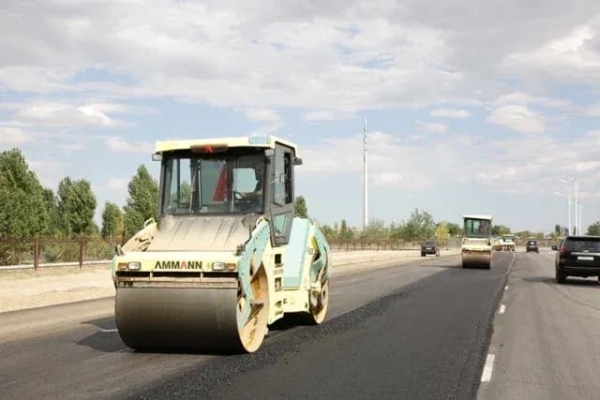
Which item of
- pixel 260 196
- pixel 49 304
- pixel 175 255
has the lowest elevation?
pixel 49 304

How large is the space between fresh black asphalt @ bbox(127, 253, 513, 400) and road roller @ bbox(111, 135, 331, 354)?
55 centimetres

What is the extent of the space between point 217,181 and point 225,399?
4.21 meters

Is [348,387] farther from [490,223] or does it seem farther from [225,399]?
[490,223]

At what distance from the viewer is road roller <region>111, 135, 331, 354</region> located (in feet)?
28.2

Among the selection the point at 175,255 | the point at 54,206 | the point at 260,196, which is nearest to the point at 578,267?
the point at 260,196

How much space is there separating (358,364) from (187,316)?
7.30 ft

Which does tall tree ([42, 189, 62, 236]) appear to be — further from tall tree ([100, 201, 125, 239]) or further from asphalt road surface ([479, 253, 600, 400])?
asphalt road surface ([479, 253, 600, 400])

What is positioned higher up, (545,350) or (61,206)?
(61,206)

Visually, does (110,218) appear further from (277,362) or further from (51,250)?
(277,362)

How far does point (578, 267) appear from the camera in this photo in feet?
81.9

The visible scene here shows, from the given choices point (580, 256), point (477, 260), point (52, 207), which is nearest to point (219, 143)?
point (580, 256)

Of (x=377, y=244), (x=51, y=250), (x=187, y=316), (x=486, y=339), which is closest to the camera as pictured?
(x=187, y=316)

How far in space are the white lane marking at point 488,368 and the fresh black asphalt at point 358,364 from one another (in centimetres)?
8

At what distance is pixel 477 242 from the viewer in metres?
35.6
